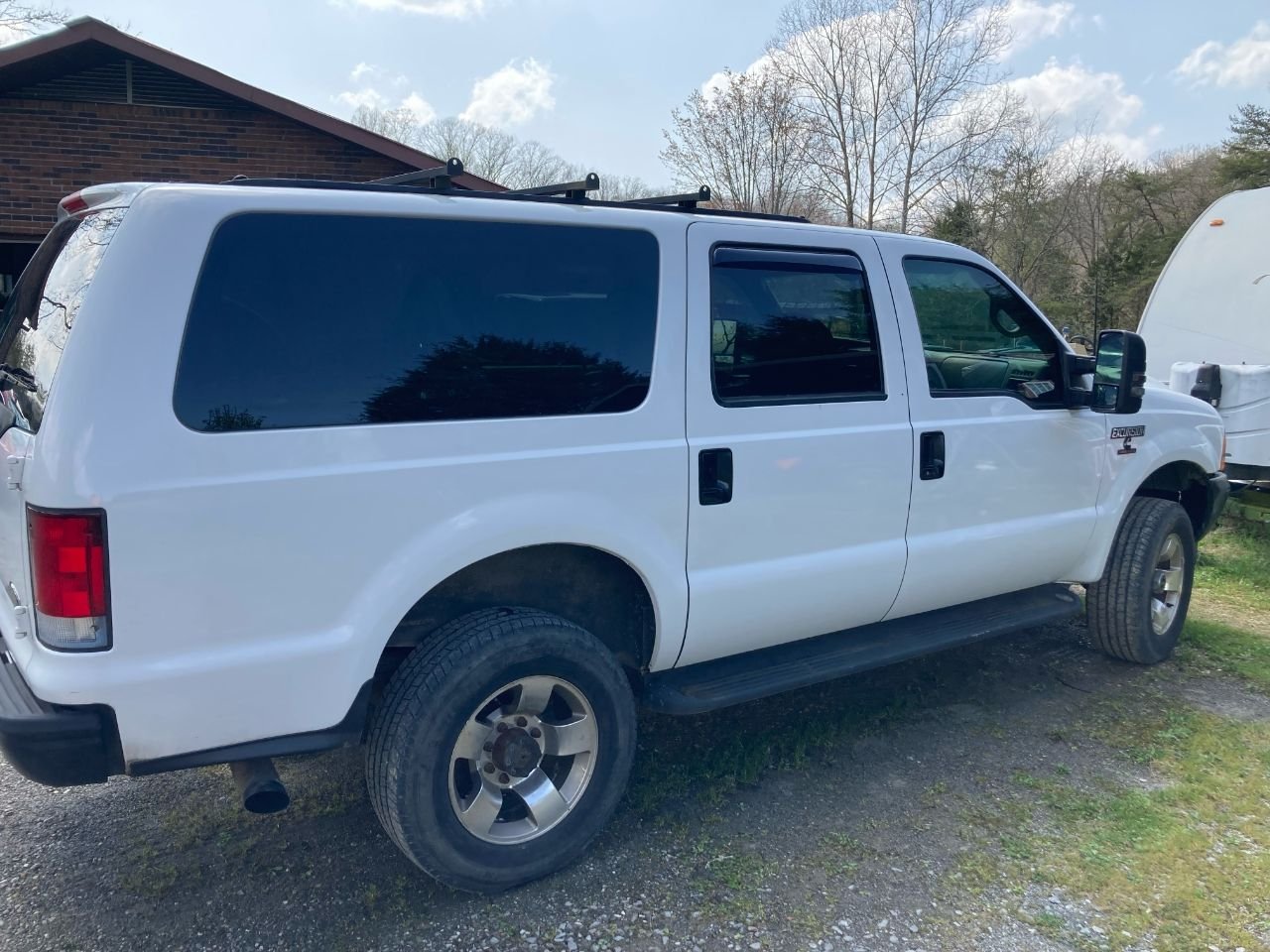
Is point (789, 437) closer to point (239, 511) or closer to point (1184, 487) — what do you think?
point (239, 511)

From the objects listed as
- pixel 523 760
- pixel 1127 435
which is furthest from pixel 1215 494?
pixel 523 760

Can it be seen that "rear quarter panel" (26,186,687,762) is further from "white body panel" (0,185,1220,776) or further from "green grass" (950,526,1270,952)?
"green grass" (950,526,1270,952)

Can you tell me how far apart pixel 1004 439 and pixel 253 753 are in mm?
3076

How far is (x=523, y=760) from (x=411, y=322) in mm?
1358

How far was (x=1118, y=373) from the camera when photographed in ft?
13.4

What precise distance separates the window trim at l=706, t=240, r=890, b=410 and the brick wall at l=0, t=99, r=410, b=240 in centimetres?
798

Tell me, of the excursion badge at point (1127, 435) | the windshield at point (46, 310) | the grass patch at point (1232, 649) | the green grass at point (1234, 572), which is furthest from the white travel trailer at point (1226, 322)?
the windshield at point (46, 310)

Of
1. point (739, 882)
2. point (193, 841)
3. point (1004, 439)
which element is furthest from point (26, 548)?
point (1004, 439)

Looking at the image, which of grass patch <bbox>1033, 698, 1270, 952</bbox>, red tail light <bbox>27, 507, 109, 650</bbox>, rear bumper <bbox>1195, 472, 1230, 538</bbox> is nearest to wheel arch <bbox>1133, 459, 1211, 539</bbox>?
rear bumper <bbox>1195, 472, 1230, 538</bbox>

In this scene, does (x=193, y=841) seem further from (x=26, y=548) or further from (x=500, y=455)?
(x=500, y=455)

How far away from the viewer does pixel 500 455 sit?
2.72 meters

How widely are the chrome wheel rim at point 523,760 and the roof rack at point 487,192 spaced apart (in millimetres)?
1505

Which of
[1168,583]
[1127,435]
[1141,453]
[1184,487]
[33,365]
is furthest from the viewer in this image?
[1184,487]

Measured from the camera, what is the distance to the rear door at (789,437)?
10.4ft
